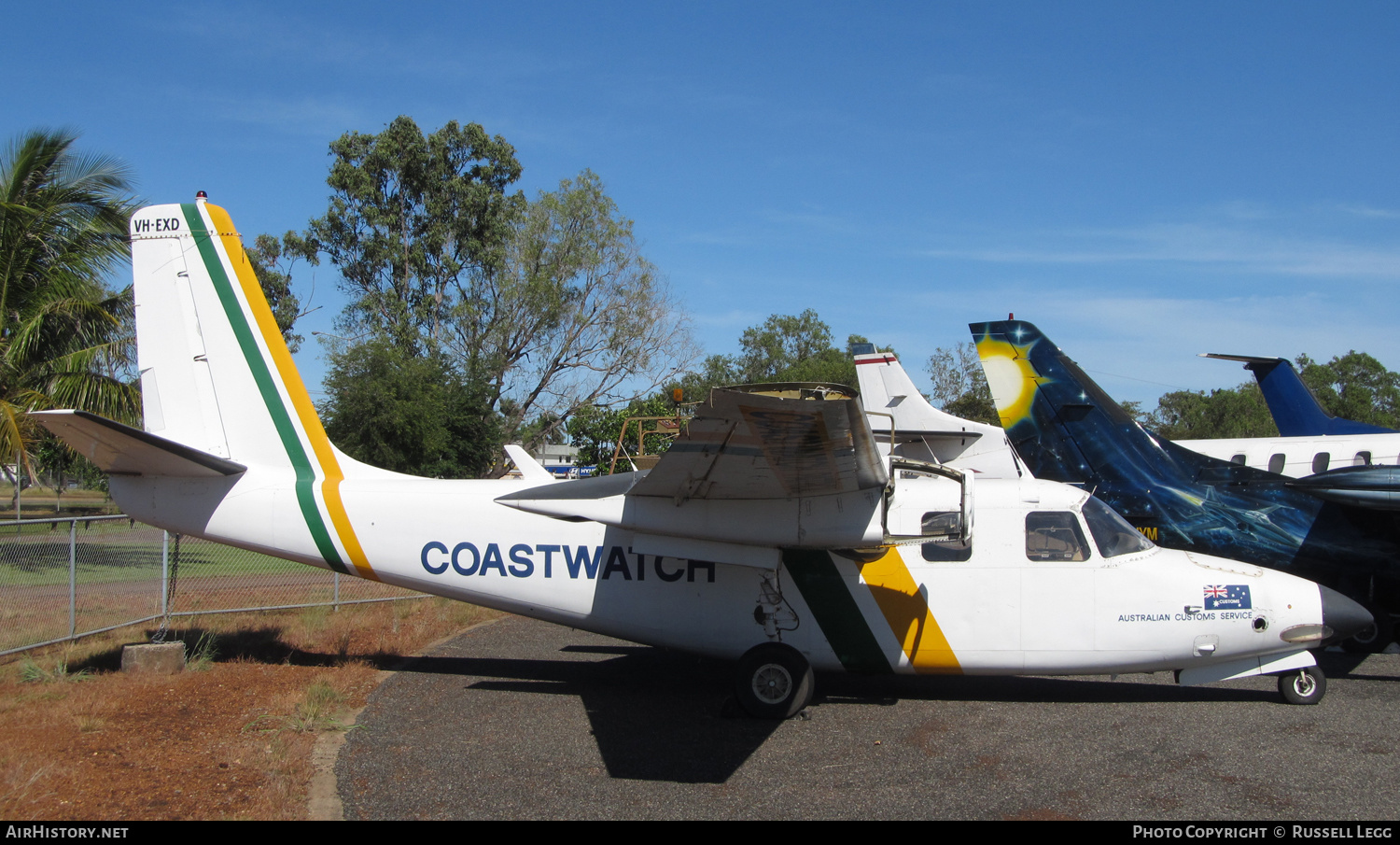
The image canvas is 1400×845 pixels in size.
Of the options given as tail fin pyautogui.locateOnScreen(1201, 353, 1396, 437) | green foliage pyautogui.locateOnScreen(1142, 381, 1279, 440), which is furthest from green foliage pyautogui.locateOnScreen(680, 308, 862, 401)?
tail fin pyautogui.locateOnScreen(1201, 353, 1396, 437)

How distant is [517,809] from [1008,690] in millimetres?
5557

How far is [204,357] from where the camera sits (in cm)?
898

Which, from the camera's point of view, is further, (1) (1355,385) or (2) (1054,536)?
(1) (1355,385)

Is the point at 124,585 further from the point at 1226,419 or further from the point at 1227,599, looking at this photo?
the point at 1226,419

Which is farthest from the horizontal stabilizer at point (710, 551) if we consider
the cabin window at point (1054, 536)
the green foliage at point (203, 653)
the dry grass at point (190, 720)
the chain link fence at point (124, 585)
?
the chain link fence at point (124, 585)

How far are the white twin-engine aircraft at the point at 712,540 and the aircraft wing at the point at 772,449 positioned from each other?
1.5 inches

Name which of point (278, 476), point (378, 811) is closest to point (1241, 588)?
point (378, 811)

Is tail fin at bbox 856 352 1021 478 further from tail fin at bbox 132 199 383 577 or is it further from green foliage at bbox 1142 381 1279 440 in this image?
green foliage at bbox 1142 381 1279 440

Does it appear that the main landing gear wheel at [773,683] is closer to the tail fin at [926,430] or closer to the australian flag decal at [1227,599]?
the australian flag decal at [1227,599]

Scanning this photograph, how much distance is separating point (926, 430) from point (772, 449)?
699 cm

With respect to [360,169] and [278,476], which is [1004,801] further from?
[360,169]

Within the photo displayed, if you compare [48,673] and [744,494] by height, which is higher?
[744,494]

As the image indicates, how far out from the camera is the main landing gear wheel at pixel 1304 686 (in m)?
8.30

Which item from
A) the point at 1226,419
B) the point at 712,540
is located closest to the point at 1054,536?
the point at 712,540
